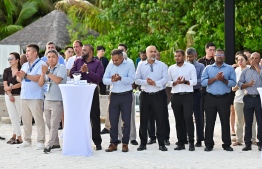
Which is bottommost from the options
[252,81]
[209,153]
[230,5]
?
[209,153]

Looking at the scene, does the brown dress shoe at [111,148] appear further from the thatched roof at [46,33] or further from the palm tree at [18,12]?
the palm tree at [18,12]

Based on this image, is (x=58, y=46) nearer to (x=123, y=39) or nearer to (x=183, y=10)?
(x=123, y=39)

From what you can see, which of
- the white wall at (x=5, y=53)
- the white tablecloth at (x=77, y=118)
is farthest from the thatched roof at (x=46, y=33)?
the white tablecloth at (x=77, y=118)

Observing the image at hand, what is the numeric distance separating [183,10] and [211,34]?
2.00 metres

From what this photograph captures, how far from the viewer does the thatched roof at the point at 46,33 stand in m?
38.1

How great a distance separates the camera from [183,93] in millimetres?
13609

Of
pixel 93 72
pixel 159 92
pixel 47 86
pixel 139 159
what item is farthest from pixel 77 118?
pixel 159 92

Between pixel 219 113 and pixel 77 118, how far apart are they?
2481mm

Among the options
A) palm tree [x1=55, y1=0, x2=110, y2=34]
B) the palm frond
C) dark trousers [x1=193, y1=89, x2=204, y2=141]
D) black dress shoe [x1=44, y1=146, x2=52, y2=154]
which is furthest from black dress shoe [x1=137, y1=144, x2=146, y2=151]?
the palm frond

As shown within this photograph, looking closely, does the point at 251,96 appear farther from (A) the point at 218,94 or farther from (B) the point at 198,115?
(B) the point at 198,115

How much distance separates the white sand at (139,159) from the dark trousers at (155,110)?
282mm

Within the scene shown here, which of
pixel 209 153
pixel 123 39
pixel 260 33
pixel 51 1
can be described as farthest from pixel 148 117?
pixel 51 1

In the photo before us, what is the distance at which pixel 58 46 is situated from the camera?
123 feet

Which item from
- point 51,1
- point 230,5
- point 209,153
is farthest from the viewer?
point 51,1
